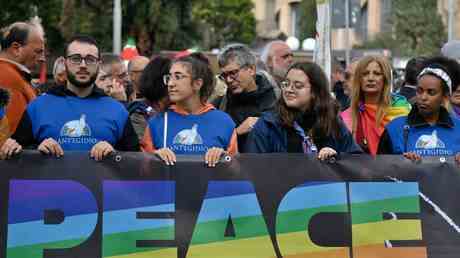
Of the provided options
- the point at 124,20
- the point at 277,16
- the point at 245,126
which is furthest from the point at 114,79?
the point at 277,16

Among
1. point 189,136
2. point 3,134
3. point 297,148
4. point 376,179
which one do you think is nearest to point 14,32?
point 3,134

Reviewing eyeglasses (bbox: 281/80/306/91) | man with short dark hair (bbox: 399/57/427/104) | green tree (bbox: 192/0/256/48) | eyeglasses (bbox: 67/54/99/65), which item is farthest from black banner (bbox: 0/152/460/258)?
green tree (bbox: 192/0/256/48)

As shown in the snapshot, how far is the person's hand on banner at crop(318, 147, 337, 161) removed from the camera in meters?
5.52

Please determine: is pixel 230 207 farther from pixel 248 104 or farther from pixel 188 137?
pixel 248 104

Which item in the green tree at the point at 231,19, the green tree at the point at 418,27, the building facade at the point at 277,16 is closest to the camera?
the green tree at the point at 418,27

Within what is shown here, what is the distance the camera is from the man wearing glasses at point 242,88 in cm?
688

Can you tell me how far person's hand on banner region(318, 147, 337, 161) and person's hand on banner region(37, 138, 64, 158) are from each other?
4.58 feet

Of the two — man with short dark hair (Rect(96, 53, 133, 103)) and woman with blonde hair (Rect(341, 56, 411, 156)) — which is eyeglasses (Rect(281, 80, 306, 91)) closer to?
woman with blonde hair (Rect(341, 56, 411, 156))

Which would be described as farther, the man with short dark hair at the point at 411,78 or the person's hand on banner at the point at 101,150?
the man with short dark hair at the point at 411,78

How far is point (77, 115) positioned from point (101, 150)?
31 cm

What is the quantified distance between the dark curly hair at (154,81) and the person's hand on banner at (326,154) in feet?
3.96

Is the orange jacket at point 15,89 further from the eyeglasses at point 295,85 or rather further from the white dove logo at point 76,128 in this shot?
the eyeglasses at point 295,85

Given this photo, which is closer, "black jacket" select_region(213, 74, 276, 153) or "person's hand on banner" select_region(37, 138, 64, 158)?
"person's hand on banner" select_region(37, 138, 64, 158)

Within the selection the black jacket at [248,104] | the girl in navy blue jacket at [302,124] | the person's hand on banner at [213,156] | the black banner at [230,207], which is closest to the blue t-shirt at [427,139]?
the black banner at [230,207]
